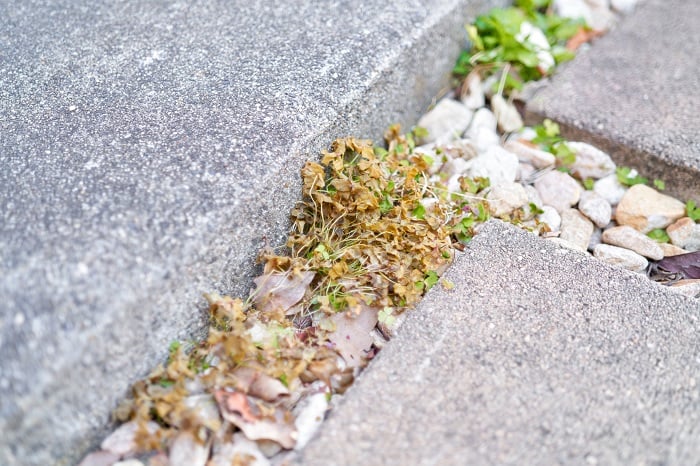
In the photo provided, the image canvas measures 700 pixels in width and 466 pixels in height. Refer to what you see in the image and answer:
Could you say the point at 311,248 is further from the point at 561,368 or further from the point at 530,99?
the point at 530,99

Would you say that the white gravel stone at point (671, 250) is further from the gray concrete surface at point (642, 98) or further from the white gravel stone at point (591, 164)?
the white gravel stone at point (591, 164)

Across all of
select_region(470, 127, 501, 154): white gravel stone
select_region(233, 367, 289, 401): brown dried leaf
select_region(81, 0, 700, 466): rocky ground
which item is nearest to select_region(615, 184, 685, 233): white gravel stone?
select_region(81, 0, 700, 466): rocky ground

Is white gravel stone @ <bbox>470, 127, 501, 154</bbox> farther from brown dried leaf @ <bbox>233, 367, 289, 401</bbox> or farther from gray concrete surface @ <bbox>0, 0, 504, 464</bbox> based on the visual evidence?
brown dried leaf @ <bbox>233, 367, 289, 401</bbox>

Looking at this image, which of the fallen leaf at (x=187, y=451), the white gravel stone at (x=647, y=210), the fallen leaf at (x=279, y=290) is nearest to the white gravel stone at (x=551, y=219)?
the white gravel stone at (x=647, y=210)

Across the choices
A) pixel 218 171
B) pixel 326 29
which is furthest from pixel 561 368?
pixel 326 29

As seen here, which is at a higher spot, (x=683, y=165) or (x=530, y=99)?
(x=530, y=99)

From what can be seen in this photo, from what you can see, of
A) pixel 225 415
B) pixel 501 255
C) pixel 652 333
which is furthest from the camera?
pixel 501 255

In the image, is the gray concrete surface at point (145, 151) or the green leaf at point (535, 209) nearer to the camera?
the gray concrete surface at point (145, 151)
